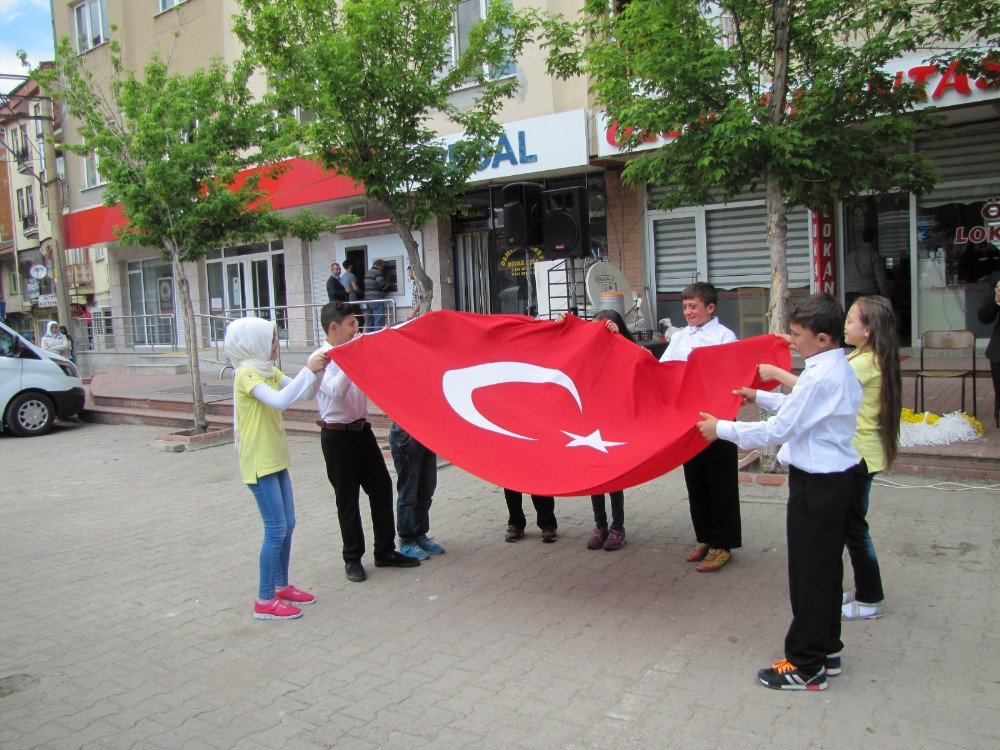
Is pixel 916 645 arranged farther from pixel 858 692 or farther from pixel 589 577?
pixel 589 577

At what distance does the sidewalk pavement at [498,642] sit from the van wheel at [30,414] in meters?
8.76

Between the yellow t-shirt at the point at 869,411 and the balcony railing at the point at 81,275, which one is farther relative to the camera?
the balcony railing at the point at 81,275

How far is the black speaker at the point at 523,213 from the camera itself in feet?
34.9

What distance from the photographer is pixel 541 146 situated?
1474cm

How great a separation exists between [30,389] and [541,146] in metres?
10.5

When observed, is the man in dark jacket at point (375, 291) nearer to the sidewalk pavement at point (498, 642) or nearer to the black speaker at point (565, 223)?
the black speaker at point (565, 223)

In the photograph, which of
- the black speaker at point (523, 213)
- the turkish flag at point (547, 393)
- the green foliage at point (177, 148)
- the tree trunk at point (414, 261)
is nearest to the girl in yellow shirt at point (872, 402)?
the turkish flag at point (547, 393)

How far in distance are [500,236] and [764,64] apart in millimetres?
9188

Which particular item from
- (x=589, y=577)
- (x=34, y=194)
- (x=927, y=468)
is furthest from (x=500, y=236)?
(x=34, y=194)

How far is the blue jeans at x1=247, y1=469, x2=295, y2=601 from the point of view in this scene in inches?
209

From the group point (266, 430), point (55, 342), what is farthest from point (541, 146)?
point (55, 342)

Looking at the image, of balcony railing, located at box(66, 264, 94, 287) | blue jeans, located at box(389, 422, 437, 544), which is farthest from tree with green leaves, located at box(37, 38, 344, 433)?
balcony railing, located at box(66, 264, 94, 287)

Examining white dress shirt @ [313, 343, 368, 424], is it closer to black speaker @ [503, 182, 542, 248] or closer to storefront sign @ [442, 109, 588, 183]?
black speaker @ [503, 182, 542, 248]

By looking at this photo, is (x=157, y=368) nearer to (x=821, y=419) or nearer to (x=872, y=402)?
(x=872, y=402)
